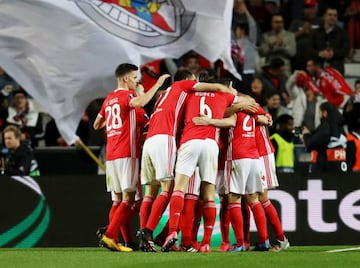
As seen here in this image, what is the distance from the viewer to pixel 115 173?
16.2 metres

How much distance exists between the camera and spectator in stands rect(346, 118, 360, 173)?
20.6 metres

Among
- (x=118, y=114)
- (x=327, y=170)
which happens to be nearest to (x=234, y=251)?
(x=118, y=114)

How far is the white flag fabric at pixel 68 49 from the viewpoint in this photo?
17.6 m

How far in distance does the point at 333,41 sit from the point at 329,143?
14.0 feet

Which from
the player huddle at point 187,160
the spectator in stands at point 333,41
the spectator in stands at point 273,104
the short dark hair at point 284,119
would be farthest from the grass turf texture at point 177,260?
the spectator in stands at point 333,41

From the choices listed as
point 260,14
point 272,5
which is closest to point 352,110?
point 260,14

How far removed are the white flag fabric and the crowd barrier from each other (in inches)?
71.5

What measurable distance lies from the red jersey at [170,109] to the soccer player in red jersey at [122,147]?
0.37 meters

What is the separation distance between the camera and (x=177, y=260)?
13820 mm

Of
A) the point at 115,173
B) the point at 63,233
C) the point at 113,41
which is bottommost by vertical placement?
the point at 63,233

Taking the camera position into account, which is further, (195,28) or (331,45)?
(331,45)

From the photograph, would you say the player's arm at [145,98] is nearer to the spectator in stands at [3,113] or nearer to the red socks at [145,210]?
the red socks at [145,210]

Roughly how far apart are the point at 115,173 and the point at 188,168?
1.13 metres

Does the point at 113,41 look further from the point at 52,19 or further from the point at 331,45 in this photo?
the point at 331,45
